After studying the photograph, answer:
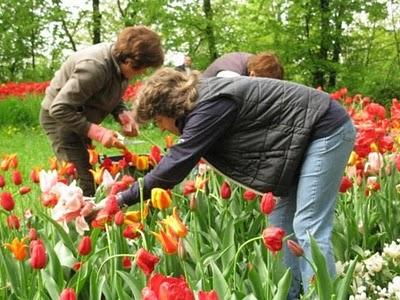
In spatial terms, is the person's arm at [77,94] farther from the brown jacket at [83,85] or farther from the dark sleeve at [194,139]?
the dark sleeve at [194,139]

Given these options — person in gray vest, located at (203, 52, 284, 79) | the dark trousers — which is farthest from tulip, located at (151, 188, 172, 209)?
the dark trousers

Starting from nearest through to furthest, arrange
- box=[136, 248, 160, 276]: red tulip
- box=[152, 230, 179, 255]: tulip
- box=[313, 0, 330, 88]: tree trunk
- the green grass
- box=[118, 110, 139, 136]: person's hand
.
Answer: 1. box=[136, 248, 160, 276]: red tulip
2. box=[152, 230, 179, 255]: tulip
3. box=[118, 110, 139, 136]: person's hand
4. the green grass
5. box=[313, 0, 330, 88]: tree trunk

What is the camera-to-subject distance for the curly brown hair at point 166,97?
105 inches

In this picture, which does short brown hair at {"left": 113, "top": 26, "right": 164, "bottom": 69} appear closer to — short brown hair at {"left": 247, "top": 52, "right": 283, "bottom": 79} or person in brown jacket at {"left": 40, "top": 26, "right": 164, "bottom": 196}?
person in brown jacket at {"left": 40, "top": 26, "right": 164, "bottom": 196}

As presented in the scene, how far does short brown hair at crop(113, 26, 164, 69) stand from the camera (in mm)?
3736

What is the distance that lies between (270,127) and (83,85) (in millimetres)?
1440

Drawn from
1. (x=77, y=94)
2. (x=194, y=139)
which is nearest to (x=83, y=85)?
(x=77, y=94)

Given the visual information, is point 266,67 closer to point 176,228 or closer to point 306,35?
point 176,228

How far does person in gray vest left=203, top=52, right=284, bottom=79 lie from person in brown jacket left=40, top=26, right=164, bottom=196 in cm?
39

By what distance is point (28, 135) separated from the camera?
35.8 feet

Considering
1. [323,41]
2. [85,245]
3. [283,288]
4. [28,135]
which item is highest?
[85,245]

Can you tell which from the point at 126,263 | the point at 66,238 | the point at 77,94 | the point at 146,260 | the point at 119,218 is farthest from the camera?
the point at 77,94

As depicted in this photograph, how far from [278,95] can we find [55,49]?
19259 millimetres

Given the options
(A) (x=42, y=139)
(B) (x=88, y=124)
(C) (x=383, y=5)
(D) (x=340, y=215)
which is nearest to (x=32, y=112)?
(A) (x=42, y=139)
